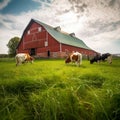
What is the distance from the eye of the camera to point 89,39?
10.7 ft

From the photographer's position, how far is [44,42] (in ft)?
22.9

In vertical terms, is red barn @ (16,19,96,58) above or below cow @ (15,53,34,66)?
above

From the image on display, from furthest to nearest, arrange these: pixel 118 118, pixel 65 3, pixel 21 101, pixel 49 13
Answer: pixel 49 13 → pixel 65 3 → pixel 21 101 → pixel 118 118

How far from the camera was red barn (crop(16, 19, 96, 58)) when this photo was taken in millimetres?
5913

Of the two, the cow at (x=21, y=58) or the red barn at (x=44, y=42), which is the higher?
the red barn at (x=44, y=42)

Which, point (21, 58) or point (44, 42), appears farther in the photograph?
point (44, 42)

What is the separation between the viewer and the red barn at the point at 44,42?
5.91 metres

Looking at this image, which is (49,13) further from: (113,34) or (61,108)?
(61,108)

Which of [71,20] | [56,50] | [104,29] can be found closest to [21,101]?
[71,20]

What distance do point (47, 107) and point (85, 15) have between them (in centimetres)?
256

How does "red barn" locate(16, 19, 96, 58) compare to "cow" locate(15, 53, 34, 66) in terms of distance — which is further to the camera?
"red barn" locate(16, 19, 96, 58)

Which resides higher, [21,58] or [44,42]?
[44,42]

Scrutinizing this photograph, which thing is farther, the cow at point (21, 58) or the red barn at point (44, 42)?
the red barn at point (44, 42)

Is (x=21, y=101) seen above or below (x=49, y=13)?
A: below
